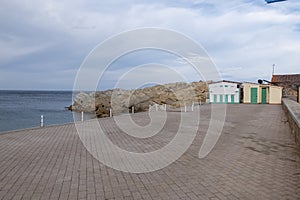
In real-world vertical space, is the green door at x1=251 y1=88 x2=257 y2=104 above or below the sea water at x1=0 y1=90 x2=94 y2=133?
above

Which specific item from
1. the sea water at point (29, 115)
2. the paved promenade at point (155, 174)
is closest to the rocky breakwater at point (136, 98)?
the sea water at point (29, 115)

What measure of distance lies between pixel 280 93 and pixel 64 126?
1052 inches

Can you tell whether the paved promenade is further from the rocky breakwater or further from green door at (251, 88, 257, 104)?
the rocky breakwater

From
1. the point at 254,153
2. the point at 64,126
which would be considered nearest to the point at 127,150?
the point at 254,153

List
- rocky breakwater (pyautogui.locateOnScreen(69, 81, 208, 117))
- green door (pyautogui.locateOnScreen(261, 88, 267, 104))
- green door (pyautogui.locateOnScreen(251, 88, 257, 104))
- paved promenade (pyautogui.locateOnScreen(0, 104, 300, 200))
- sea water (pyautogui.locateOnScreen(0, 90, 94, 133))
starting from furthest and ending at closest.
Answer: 1. rocky breakwater (pyautogui.locateOnScreen(69, 81, 208, 117))
2. green door (pyautogui.locateOnScreen(251, 88, 257, 104))
3. green door (pyautogui.locateOnScreen(261, 88, 267, 104))
4. sea water (pyautogui.locateOnScreen(0, 90, 94, 133))
5. paved promenade (pyautogui.locateOnScreen(0, 104, 300, 200))

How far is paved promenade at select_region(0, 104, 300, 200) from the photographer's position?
15.3ft

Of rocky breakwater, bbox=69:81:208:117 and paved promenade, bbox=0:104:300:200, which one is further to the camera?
rocky breakwater, bbox=69:81:208:117

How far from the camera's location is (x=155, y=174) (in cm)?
579

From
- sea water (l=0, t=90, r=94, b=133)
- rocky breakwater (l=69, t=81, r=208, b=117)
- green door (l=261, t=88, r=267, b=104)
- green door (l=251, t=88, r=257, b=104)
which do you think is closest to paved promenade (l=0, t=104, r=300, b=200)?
sea water (l=0, t=90, r=94, b=133)

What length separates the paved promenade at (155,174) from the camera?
4.66 m

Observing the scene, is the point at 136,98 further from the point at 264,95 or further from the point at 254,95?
the point at 264,95

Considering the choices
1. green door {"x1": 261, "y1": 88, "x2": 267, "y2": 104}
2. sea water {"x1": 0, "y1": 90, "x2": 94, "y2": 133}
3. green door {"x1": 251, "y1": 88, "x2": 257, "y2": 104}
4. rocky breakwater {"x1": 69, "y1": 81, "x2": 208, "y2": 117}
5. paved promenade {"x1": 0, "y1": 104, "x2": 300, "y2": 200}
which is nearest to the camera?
paved promenade {"x1": 0, "y1": 104, "x2": 300, "y2": 200}

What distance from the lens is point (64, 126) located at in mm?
13727

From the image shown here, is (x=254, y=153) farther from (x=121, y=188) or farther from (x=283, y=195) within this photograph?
(x=121, y=188)
